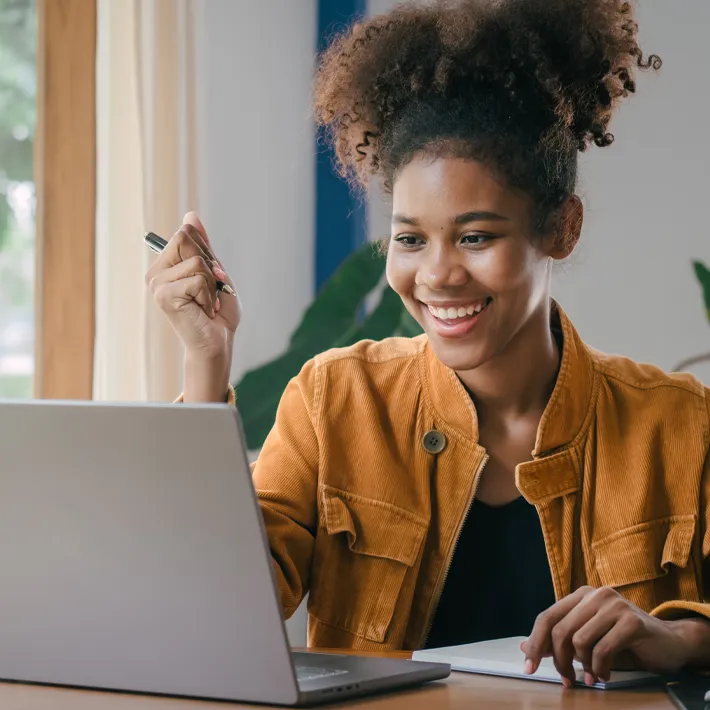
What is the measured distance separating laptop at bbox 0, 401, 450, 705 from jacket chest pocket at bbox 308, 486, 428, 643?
1.70ft

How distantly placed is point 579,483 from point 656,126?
203 centimetres

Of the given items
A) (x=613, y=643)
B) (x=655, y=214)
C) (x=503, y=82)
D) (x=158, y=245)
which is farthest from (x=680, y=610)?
(x=655, y=214)

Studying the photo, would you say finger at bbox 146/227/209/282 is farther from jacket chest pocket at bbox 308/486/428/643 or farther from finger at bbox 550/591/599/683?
finger at bbox 550/591/599/683

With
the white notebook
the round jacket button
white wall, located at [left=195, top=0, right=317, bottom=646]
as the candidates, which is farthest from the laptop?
white wall, located at [left=195, top=0, right=317, bottom=646]

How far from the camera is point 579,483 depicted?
1.47m

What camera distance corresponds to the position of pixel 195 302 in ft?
4.91

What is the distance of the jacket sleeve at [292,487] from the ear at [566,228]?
37cm

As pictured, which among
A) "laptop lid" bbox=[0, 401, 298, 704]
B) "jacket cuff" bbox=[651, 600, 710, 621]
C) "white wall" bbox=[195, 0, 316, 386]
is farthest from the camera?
"white wall" bbox=[195, 0, 316, 386]

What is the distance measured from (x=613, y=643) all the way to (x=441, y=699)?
18 cm

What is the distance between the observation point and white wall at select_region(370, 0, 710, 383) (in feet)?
10.5

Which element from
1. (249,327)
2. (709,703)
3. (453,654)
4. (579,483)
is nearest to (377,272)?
(249,327)

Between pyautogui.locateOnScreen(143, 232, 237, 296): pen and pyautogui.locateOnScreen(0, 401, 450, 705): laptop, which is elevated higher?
pyautogui.locateOnScreen(143, 232, 237, 296): pen

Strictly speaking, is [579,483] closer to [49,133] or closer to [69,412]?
[69,412]

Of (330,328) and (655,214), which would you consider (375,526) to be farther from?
(655,214)
